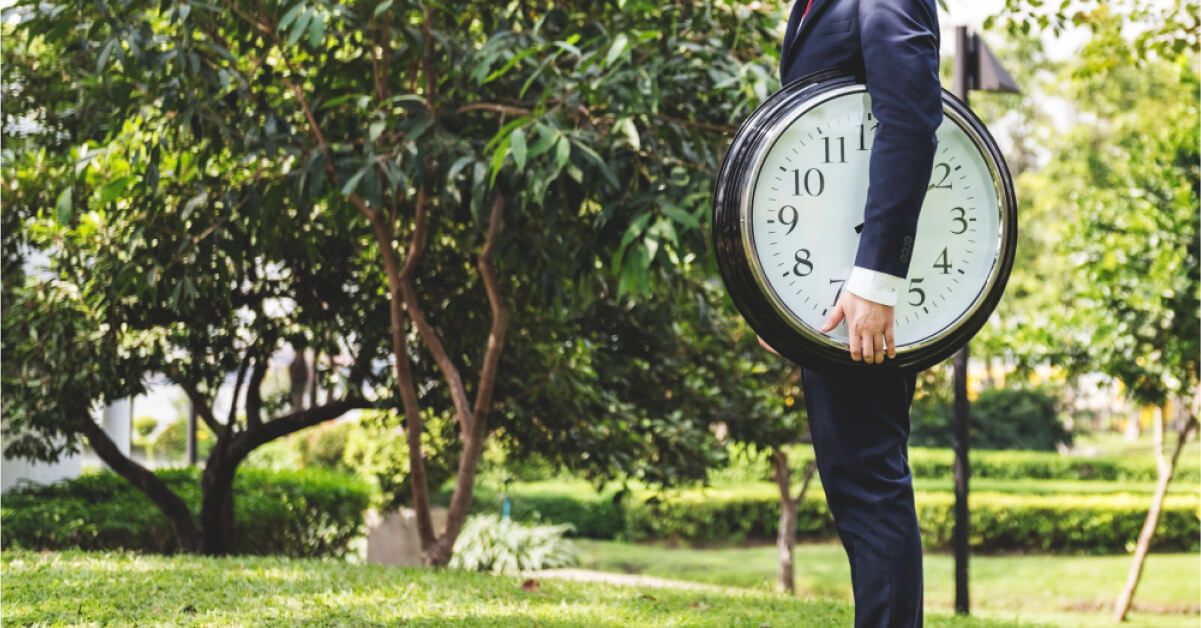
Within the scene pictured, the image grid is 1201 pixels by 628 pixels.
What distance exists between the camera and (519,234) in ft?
16.9

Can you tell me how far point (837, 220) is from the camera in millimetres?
2256

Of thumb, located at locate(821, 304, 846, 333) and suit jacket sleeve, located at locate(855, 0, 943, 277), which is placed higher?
suit jacket sleeve, located at locate(855, 0, 943, 277)

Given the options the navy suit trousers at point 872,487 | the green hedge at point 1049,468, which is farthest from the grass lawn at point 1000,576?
the navy suit trousers at point 872,487

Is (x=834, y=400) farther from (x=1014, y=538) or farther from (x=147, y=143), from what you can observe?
(x=1014, y=538)

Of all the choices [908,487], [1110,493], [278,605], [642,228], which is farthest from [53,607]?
[1110,493]

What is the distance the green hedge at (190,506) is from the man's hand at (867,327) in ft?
17.2

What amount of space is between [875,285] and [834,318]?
4.3 inches

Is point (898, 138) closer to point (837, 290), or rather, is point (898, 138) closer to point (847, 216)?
point (847, 216)

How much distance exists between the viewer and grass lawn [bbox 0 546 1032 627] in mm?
3307

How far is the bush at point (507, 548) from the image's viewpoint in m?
12.3

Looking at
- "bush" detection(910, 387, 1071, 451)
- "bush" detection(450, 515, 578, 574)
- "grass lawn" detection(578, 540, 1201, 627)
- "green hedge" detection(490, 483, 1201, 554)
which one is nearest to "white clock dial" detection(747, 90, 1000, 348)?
"grass lawn" detection(578, 540, 1201, 627)

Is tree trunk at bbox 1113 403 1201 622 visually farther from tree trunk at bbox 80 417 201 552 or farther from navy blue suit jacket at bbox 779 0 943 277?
navy blue suit jacket at bbox 779 0 943 277

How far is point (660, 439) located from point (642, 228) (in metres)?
4.14

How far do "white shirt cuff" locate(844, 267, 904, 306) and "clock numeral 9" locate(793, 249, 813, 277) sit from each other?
0.13 m
